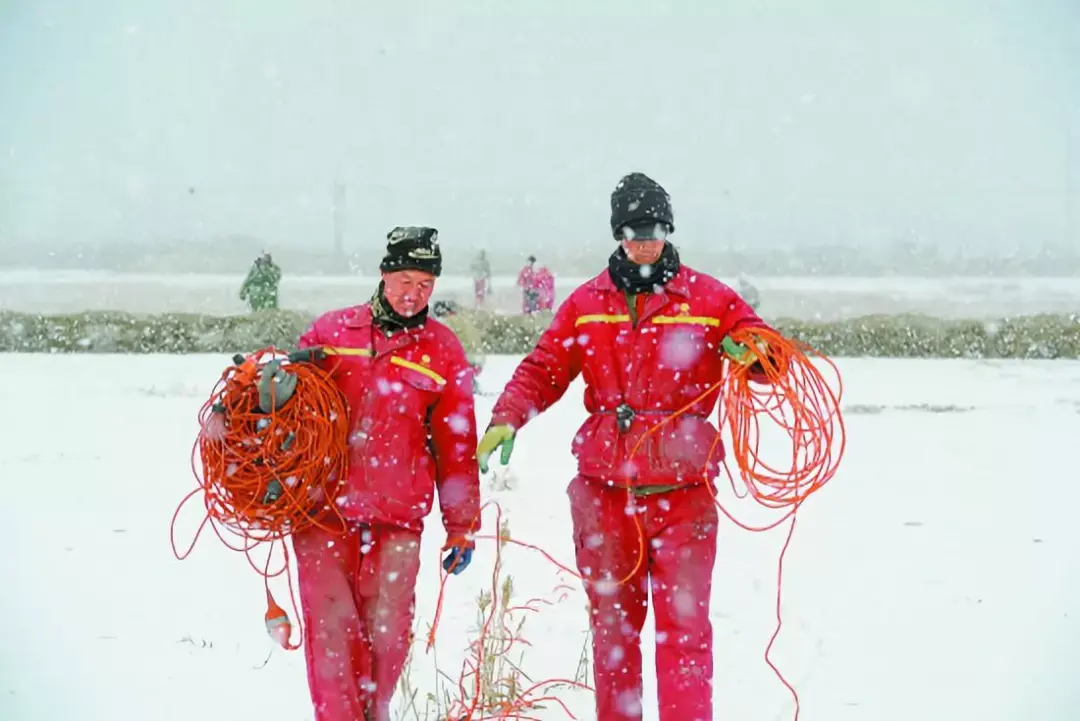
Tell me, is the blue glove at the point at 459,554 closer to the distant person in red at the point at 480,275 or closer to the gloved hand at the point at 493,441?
the gloved hand at the point at 493,441

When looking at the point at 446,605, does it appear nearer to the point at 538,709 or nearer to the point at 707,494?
the point at 538,709

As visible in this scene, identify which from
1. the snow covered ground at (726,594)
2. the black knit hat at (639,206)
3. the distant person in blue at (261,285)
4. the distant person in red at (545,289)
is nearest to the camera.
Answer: the black knit hat at (639,206)

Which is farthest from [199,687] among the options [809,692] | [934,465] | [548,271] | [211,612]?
[548,271]

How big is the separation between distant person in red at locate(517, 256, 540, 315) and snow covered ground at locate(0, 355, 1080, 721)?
39.4ft

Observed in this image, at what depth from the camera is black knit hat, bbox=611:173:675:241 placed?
337 cm

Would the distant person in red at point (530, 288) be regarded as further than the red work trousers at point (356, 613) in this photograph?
Yes

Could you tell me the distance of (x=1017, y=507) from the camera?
7617 millimetres

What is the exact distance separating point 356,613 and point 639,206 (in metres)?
1.52

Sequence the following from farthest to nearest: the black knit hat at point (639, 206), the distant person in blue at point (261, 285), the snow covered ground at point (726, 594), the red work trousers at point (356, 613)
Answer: the distant person in blue at point (261, 285) < the snow covered ground at point (726, 594) < the black knit hat at point (639, 206) < the red work trousers at point (356, 613)

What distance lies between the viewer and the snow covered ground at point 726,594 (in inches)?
168

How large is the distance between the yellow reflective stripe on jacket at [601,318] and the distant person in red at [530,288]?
18627mm

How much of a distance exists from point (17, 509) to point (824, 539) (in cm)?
536

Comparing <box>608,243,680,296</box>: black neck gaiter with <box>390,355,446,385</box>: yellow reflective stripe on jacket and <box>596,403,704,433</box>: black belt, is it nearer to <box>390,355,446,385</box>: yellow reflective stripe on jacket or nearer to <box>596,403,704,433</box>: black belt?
<box>596,403,704,433</box>: black belt

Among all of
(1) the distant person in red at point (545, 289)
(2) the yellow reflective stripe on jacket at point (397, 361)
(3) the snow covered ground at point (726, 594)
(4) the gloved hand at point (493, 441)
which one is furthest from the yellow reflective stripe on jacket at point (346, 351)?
(1) the distant person in red at point (545, 289)
